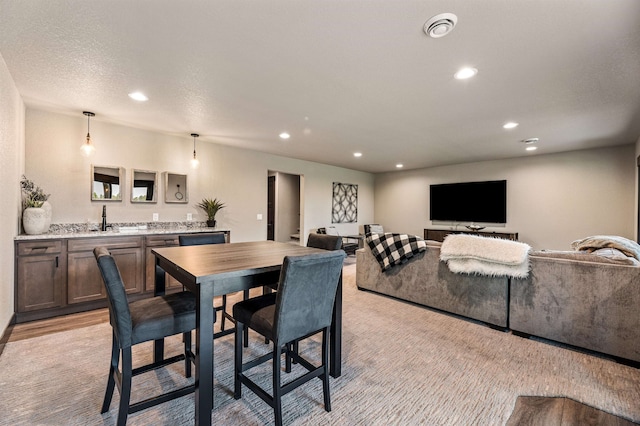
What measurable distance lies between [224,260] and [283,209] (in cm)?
607

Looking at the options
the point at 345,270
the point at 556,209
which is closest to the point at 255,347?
the point at 345,270

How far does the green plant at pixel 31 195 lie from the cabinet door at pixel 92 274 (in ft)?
2.37

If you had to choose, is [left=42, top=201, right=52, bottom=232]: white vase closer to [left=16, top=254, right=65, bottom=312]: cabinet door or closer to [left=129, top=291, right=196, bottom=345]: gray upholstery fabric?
[left=16, top=254, right=65, bottom=312]: cabinet door

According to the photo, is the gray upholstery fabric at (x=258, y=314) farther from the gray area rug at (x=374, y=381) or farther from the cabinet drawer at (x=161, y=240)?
the cabinet drawer at (x=161, y=240)

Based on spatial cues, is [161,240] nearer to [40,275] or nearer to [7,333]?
[40,275]

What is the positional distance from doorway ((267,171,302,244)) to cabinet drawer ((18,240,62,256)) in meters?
4.80

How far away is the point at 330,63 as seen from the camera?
7.47 feet

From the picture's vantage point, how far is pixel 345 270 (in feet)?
18.3

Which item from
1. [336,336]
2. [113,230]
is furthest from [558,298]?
[113,230]

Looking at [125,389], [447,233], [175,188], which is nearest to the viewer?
[125,389]

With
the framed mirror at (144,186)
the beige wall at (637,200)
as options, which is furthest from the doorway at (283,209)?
the beige wall at (637,200)

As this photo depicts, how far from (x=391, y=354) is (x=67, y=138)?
4.56 meters

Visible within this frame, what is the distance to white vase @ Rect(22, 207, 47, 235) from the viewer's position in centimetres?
307

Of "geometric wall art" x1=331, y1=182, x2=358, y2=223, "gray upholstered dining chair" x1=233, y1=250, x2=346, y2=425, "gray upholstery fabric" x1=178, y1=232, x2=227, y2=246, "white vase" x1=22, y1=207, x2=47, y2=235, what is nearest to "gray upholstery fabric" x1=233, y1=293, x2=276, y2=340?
"gray upholstered dining chair" x1=233, y1=250, x2=346, y2=425
